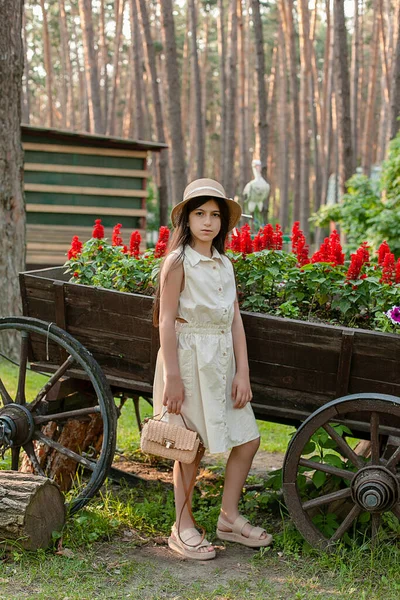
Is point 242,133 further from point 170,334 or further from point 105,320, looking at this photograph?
point 170,334

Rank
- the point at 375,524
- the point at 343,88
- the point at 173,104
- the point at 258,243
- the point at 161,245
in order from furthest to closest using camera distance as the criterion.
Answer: the point at 173,104 → the point at 343,88 → the point at 161,245 → the point at 258,243 → the point at 375,524

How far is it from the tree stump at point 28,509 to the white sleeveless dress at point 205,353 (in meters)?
0.64

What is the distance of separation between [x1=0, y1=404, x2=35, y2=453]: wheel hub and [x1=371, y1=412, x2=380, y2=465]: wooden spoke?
170 cm

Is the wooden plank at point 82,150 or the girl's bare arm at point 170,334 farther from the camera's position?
the wooden plank at point 82,150

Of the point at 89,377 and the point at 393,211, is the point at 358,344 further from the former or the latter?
the point at 393,211

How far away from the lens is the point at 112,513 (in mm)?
4047

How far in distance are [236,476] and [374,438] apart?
79 centimetres

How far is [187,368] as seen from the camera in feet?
11.6

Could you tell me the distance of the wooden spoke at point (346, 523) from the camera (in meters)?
3.34

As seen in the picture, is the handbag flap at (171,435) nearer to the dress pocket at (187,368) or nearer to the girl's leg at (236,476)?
the dress pocket at (187,368)

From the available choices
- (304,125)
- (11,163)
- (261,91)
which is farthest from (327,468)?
(304,125)

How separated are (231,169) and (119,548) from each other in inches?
730

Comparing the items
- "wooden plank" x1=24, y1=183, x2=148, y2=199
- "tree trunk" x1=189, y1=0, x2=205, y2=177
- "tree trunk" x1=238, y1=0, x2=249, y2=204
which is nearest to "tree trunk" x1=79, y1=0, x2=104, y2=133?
"tree trunk" x1=189, y1=0, x2=205, y2=177

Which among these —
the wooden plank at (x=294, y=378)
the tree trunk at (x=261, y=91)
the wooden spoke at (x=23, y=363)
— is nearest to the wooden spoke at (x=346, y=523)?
the wooden plank at (x=294, y=378)
